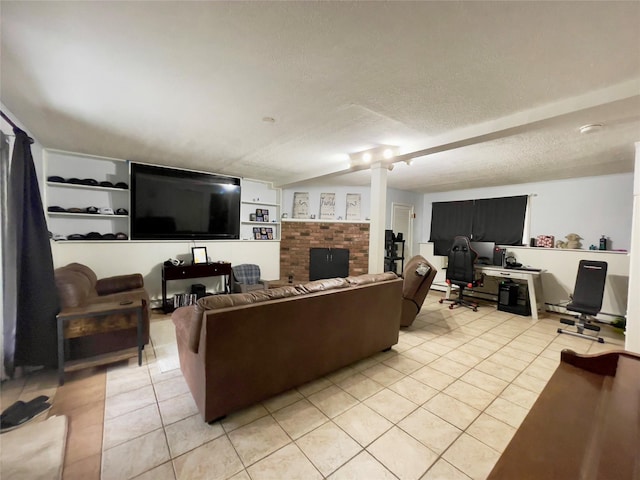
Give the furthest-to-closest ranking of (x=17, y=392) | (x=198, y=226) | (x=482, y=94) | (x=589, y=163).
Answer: (x=198, y=226)
(x=589, y=163)
(x=17, y=392)
(x=482, y=94)

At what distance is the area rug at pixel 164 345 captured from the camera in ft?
8.29

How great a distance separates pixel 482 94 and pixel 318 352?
232 centimetres

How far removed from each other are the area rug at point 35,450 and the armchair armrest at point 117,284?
6.29 feet

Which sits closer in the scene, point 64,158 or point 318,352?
point 318,352

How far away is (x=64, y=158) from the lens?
11.7 ft

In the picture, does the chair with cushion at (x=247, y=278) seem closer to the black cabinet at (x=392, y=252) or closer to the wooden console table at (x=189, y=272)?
the wooden console table at (x=189, y=272)

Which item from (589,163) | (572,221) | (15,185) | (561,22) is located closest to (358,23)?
(561,22)

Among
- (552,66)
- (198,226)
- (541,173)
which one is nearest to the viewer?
(552,66)

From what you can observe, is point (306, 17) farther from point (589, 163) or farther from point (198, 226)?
point (589, 163)

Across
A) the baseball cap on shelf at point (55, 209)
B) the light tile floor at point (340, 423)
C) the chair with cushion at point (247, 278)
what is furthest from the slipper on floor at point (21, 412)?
the chair with cushion at point (247, 278)

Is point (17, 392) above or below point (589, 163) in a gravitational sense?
below

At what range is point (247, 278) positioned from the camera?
4965mm

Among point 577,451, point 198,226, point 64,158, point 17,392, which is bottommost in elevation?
point 17,392

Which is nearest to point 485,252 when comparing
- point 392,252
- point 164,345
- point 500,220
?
point 500,220
